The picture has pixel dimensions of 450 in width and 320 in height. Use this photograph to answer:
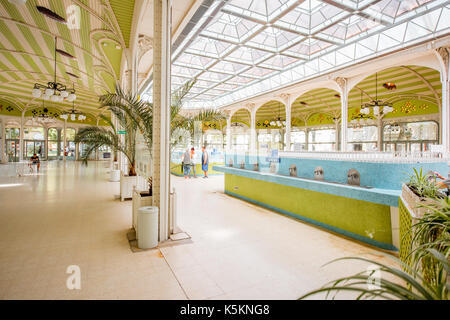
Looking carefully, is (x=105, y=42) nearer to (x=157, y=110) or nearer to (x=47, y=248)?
(x=157, y=110)

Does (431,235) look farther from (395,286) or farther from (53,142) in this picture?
(53,142)

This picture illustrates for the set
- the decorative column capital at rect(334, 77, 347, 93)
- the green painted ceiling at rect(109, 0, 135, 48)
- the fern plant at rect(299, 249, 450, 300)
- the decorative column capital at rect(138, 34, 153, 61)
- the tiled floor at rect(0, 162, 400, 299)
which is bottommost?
the tiled floor at rect(0, 162, 400, 299)

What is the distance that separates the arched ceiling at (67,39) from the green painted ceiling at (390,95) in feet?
40.6

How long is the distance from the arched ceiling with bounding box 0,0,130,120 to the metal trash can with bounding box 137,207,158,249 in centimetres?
528

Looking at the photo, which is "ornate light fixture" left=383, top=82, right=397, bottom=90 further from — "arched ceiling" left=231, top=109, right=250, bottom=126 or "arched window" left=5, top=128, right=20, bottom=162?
"arched window" left=5, top=128, right=20, bottom=162

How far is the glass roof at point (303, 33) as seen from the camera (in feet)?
23.8

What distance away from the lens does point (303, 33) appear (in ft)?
28.8

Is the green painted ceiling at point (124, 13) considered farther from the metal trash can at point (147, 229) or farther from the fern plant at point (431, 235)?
the fern plant at point (431, 235)

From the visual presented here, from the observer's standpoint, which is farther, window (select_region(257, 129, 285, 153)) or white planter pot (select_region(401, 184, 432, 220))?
window (select_region(257, 129, 285, 153))

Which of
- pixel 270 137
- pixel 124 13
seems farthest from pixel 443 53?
pixel 270 137

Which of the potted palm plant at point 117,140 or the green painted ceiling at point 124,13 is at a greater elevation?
the green painted ceiling at point 124,13

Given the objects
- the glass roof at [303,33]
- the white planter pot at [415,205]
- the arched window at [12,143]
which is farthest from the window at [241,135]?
the white planter pot at [415,205]

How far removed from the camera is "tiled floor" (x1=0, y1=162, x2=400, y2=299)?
8.07 feet

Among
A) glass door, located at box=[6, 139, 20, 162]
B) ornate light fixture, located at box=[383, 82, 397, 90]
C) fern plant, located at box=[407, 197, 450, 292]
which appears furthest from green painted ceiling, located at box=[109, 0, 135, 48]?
glass door, located at box=[6, 139, 20, 162]
